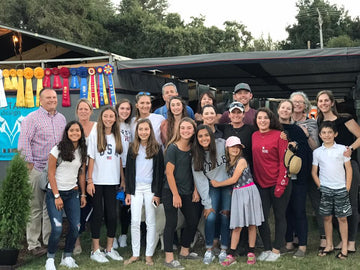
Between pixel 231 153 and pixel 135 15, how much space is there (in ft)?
83.7

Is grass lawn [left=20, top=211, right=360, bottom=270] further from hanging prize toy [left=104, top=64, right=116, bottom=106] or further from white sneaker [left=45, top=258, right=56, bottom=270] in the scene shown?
hanging prize toy [left=104, top=64, right=116, bottom=106]

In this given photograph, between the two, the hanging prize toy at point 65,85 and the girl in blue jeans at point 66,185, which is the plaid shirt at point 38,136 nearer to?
the girl in blue jeans at point 66,185

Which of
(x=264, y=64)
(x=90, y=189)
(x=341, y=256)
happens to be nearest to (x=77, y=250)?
(x=90, y=189)

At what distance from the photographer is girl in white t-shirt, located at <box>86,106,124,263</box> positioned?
14.0 feet

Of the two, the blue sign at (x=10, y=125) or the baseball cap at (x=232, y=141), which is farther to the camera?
the blue sign at (x=10, y=125)

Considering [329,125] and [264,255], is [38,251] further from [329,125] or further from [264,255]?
[329,125]

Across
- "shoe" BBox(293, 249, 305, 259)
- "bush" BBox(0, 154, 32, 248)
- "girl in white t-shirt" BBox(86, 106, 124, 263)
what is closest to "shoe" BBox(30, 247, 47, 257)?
"bush" BBox(0, 154, 32, 248)

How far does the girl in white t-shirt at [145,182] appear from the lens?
165 inches

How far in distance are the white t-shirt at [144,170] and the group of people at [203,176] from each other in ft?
0.03

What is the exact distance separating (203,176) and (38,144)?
6.10ft

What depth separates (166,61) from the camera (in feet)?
17.8

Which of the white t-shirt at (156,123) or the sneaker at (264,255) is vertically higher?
the white t-shirt at (156,123)

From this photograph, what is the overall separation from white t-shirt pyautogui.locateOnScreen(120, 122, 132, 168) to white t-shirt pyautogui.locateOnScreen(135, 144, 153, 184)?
A: 0.36 meters

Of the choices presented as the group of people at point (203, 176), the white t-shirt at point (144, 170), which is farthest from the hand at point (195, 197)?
the white t-shirt at point (144, 170)
